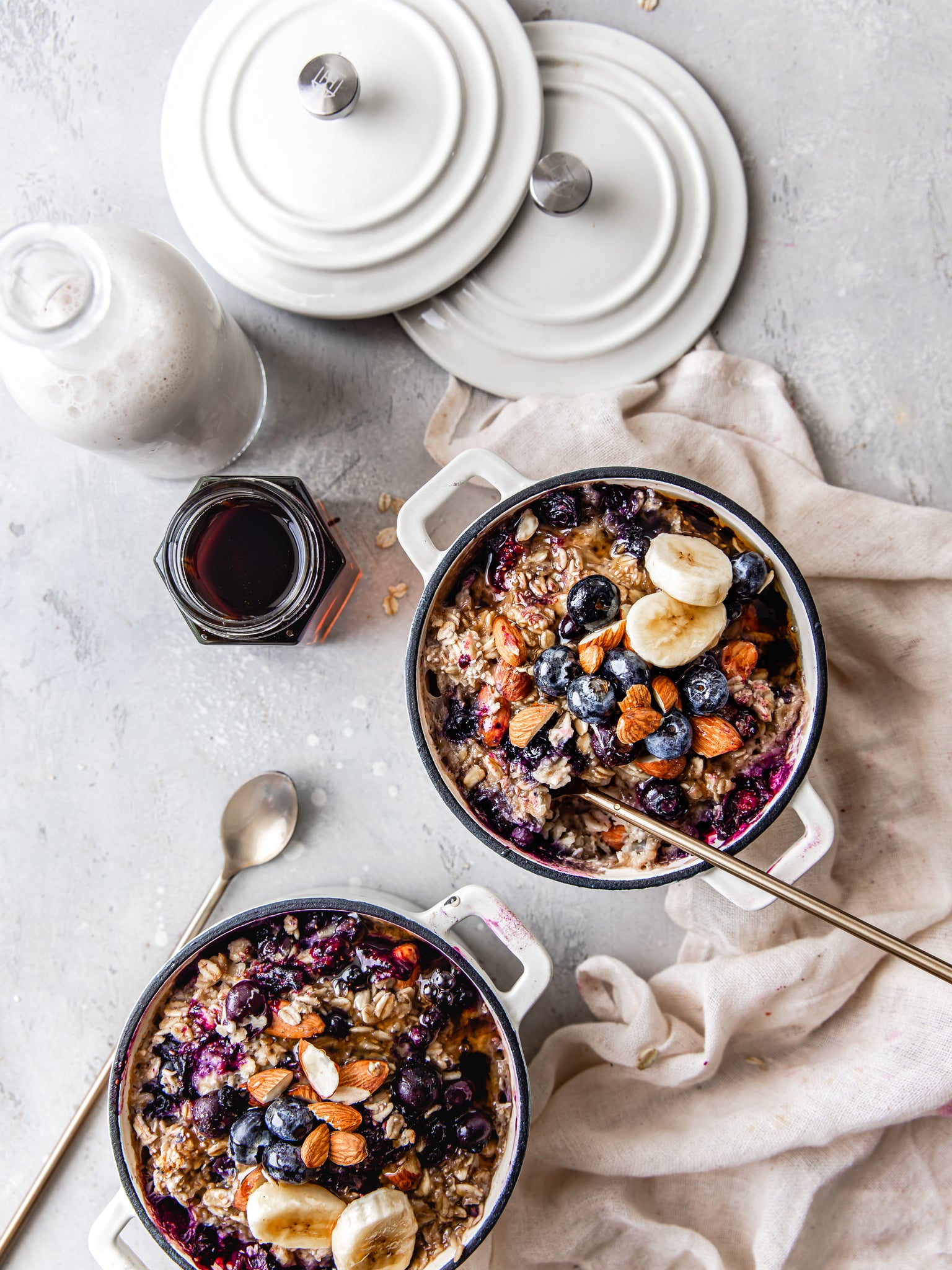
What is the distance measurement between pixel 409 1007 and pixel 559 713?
0.43m

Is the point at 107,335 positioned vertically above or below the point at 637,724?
above

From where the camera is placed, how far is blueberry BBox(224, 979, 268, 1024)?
110 centimetres

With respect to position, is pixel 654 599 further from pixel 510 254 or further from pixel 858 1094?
pixel 858 1094

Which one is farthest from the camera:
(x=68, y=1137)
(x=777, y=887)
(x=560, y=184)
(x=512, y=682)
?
(x=68, y=1137)

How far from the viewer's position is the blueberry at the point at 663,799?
1.01m

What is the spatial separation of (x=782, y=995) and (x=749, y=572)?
651mm

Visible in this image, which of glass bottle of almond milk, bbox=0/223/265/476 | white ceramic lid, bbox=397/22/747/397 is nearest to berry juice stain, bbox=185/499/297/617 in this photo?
glass bottle of almond milk, bbox=0/223/265/476

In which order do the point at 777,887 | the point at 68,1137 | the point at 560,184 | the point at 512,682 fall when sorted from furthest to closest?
the point at 68,1137 < the point at 560,184 < the point at 512,682 < the point at 777,887

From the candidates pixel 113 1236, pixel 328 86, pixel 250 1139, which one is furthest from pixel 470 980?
pixel 328 86

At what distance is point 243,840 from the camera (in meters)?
1.33

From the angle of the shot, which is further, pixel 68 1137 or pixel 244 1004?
pixel 68 1137

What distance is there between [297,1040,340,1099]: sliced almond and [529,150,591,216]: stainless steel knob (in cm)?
110

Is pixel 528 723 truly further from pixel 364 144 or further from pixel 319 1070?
pixel 364 144

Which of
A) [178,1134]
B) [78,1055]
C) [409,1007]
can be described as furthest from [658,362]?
[78,1055]
